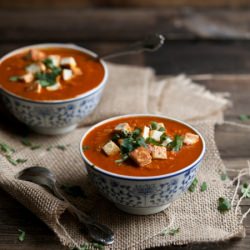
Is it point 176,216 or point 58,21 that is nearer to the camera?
point 176,216

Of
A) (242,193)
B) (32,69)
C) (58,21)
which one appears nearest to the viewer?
(242,193)

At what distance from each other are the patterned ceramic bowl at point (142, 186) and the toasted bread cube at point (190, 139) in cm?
8

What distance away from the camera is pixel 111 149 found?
79.6 inches

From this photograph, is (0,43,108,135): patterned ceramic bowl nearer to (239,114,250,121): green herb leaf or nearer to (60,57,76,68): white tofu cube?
(60,57,76,68): white tofu cube

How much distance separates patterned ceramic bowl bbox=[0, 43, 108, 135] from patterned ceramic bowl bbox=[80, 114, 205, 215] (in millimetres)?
496

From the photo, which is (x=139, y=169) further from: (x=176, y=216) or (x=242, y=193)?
(x=242, y=193)

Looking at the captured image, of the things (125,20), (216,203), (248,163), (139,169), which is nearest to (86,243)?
(139,169)

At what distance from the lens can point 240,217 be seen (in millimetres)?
2098

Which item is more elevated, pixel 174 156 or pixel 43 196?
pixel 174 156

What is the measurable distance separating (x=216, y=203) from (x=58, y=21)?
2.11 meters

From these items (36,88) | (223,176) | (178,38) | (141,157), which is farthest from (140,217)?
(178,38)

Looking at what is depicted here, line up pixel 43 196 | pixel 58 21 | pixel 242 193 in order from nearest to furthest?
1. pixel 43 196
2. pixel 242 193
3. pixel 58 21

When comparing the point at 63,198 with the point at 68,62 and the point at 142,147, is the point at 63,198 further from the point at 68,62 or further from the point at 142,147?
the point at 68,62

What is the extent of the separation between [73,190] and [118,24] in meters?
1.82
